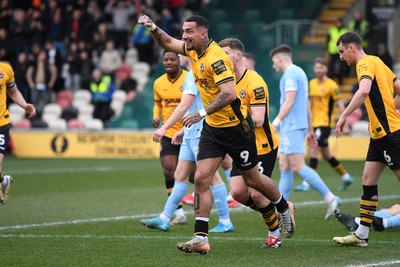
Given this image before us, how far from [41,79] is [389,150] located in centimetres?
2172

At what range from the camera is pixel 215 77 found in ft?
31.5

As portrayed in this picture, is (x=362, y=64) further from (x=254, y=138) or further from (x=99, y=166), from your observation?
(x=99, y=166)

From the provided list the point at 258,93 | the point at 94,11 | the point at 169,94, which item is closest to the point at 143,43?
the point at 94,11

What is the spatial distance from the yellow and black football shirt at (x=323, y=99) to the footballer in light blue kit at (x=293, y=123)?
16.4 feet

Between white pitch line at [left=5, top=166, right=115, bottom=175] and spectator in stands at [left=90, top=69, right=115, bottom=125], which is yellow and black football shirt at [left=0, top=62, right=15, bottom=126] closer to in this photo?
white pitch line at [left=5, top=166, right=115, bottom=175]

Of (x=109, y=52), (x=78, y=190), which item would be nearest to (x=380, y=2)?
(x=109, y=52)

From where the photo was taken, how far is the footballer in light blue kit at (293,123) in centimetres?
1324

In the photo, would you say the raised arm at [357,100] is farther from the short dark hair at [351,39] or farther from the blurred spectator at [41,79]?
the blurred spectator at [41,79]

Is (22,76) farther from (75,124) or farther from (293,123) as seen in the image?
(293,123)

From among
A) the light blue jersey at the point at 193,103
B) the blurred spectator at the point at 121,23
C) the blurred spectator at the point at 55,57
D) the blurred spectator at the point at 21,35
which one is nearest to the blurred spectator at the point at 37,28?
the blurred spectator at the point at 21,35

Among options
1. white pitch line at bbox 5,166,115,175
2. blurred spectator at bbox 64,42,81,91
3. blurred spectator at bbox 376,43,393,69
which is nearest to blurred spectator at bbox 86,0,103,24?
blurred spectator at bbox 64,42,81,91

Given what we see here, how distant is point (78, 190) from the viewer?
17672 mm

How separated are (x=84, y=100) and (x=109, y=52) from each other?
6.12ft

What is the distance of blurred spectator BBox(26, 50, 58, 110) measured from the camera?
3045cm
